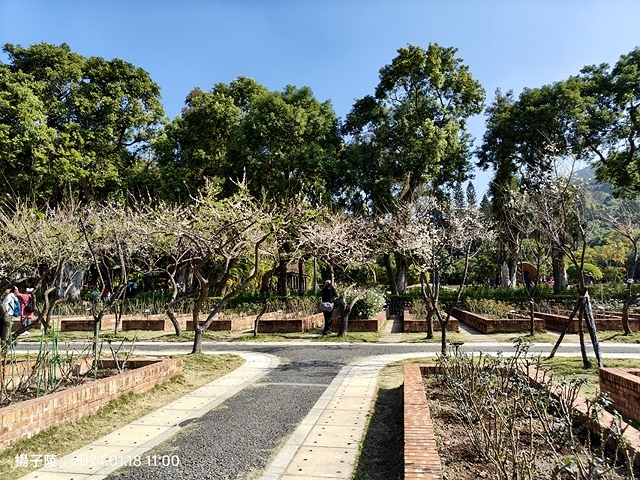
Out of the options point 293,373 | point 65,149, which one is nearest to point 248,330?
point 293,373

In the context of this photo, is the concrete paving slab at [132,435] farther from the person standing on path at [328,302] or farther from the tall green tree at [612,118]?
the tall green tree at [612,118]

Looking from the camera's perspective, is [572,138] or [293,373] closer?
[293,373]

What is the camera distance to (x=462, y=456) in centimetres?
405

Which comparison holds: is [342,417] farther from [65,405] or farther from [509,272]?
[509,272]

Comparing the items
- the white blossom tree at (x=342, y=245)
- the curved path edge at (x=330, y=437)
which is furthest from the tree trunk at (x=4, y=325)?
the white blossom tree at (x=342, y=245)

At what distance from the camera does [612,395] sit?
5605mm

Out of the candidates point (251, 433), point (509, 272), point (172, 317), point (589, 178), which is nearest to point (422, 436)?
point (251, 433)

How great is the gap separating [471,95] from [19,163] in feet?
75.9

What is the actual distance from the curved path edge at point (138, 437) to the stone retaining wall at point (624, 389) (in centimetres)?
481

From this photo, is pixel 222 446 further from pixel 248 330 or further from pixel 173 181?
pixel 173 181

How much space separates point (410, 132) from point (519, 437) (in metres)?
20.3

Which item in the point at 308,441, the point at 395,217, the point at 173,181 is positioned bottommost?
the point at 308,441

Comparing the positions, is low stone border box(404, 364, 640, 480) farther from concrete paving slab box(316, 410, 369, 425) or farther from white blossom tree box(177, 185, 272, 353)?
white blossom tree box(177, 185, 272, 353)

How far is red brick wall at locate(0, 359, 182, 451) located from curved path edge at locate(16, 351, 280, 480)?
0.57 metres
